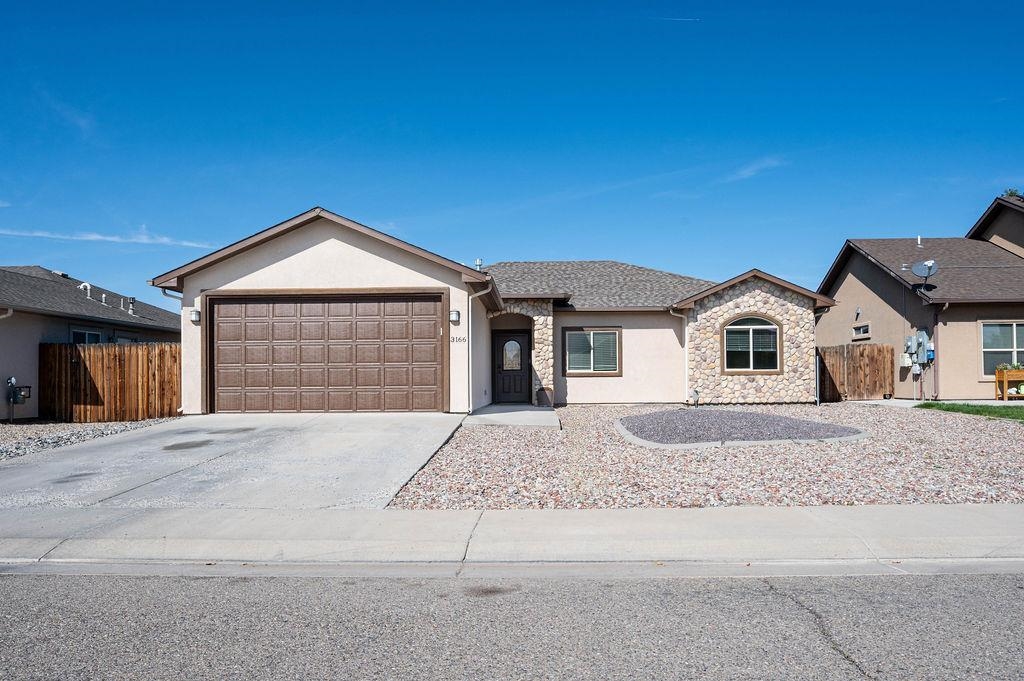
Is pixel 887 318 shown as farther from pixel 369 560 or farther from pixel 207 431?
pixel 369 560

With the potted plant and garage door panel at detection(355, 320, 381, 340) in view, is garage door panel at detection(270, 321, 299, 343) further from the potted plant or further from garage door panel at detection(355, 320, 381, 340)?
the potted plant

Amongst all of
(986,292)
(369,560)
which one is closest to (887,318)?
(986,292)

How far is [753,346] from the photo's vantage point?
2094 centimetres

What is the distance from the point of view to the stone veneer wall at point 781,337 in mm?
20844

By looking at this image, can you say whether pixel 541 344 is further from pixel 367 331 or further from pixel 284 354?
pixel 284 354

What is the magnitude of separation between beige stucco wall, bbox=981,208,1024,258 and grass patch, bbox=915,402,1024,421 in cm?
822

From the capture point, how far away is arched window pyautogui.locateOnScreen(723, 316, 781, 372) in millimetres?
20906

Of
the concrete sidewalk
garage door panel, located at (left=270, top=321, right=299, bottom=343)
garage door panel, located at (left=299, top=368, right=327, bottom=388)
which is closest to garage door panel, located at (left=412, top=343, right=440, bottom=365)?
garage door panel, located at (left=299, top=368, right=327, bottom=388)

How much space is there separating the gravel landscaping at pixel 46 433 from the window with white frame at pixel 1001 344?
2198 centimetres

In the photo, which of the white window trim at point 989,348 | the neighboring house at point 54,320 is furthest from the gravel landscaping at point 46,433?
the white window trim at point 989,348

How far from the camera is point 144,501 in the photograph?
27.5ft

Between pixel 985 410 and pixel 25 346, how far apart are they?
23.0 m

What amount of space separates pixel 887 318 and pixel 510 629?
2230 cm

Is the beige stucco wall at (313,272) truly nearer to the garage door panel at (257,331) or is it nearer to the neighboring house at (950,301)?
the garage door panel at (257,331)
